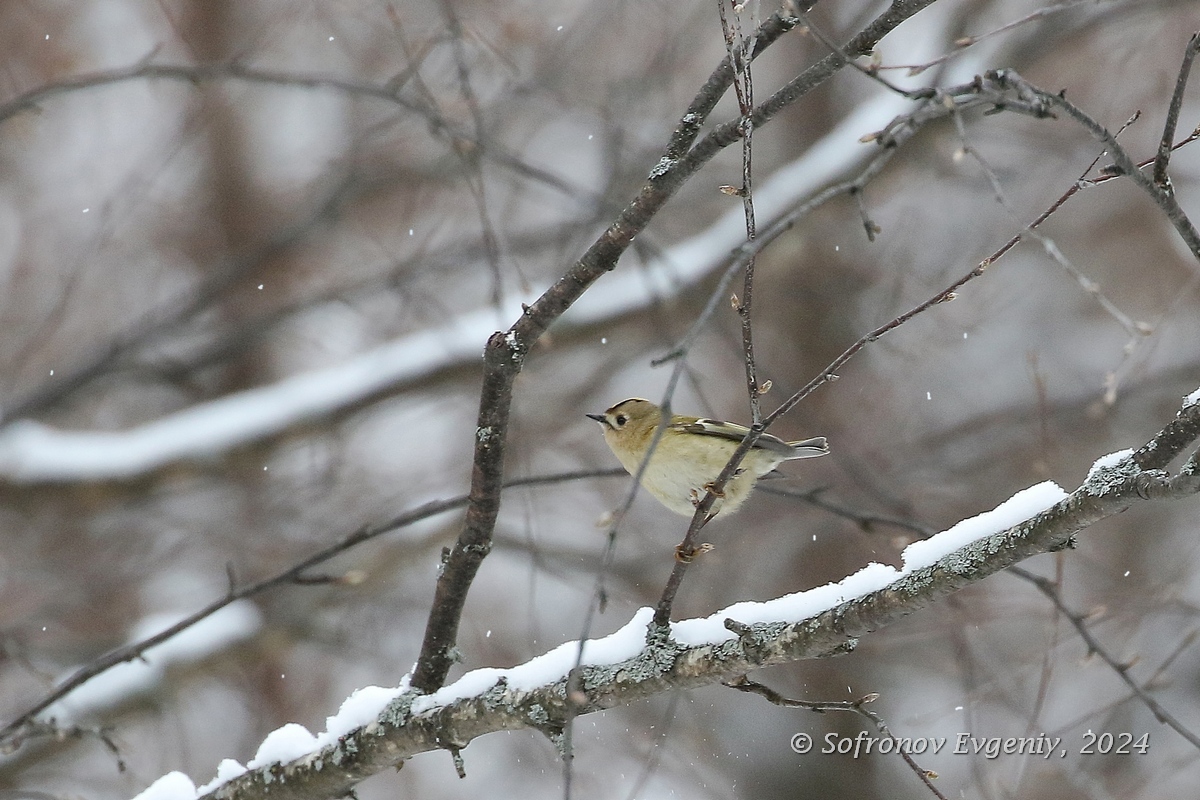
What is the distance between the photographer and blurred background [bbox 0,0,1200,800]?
6.27 m

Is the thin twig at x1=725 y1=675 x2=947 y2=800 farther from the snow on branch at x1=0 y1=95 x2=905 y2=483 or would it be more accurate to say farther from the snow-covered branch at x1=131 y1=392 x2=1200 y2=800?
the snow on branch at x1=0 y1=95 x2=905 y2=483

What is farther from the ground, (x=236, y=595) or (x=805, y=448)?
(x=805, y=448)

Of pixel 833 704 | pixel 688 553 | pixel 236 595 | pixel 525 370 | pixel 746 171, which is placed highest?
pixel 525 370

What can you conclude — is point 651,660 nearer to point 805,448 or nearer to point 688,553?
point 688,553

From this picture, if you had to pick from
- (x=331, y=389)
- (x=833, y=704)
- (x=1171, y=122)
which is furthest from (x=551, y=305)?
(x=331, y=389)

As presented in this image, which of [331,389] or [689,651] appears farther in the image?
[331,389]

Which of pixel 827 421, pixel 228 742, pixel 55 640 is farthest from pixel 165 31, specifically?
pixel 827 421

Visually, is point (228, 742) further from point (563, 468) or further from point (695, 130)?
point (695, 130)

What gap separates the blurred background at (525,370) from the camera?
6270 mm

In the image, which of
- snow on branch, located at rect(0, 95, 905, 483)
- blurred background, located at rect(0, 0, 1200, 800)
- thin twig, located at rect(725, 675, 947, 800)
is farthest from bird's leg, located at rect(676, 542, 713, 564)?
snow on branch, located at rect(0, 95, 905, 483)

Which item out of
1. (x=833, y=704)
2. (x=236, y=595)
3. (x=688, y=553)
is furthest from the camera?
(x=236, y=595)

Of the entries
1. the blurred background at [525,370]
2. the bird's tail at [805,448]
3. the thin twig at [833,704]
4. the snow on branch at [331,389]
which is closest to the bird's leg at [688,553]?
the thin twig at [833,704]

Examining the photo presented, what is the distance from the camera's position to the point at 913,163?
6.98 m

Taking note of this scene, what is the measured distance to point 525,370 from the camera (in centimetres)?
613
